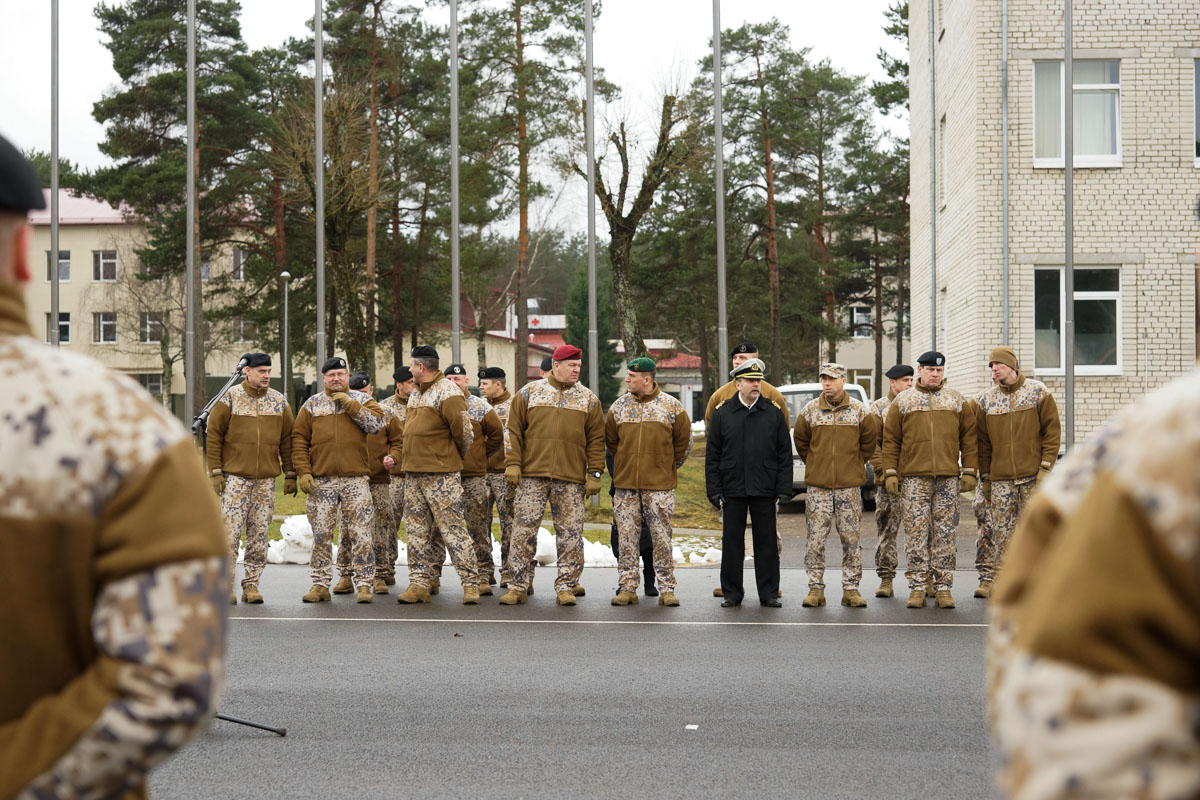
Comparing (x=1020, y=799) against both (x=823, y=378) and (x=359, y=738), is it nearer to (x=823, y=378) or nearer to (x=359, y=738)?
(x=359, y=738)

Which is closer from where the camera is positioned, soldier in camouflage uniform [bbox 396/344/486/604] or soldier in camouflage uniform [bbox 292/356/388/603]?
soldier in camouflage uniform [bbox 396/344/486/604]

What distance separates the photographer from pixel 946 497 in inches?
520

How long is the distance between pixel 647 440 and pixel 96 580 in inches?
453

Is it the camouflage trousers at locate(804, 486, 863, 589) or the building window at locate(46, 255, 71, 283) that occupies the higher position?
the building window at locate(46, 255, 71, 283)

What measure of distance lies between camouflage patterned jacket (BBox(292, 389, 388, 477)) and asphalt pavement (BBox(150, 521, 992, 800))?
66.4 inches

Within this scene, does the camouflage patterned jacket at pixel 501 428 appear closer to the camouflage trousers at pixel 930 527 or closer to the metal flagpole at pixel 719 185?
the camouflage trousers at pixel 930 527

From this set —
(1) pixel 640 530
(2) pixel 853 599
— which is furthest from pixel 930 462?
(1) pixel 640 530

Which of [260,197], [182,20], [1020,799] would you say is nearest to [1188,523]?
[1020,799]

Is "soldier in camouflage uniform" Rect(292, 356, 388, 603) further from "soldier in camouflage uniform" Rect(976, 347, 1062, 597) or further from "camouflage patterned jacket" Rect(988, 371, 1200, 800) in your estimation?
"camouflage patterned jacket" Rect(988, 371, 1200, 800)

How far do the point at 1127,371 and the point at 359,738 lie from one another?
18.8 meters

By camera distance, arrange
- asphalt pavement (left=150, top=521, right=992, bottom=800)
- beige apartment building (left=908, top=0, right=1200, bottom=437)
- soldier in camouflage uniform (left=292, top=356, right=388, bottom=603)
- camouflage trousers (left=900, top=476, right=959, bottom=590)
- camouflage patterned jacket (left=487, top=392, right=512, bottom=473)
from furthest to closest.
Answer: beige apartment building (left=908, top=0, right=1200, bottom=437), camouflage patterned jacket (left=487, top=392, right=512, bottom=473), soldier in camouflage uniform (left=292, top=356, right=388, bottom=603), camouflage trousers (left=900, top=476, right=959, bottom=590), asphalt pavement (left=150, top=521, right=992, bottom=800)

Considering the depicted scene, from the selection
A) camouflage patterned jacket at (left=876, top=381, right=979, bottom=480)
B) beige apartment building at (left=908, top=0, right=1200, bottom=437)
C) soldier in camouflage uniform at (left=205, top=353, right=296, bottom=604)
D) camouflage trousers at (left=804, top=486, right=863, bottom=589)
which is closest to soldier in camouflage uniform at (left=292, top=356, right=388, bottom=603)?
soldier in camouflage uniform at (left=205, top=353, right=296, bottom=604)

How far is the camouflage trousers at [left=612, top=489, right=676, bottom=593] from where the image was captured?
13.2 meters

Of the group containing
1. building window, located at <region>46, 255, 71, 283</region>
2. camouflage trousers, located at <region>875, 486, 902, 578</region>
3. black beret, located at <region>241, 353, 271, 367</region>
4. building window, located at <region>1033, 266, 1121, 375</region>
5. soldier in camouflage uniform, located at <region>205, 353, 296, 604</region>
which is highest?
building window, located at <region>46, 255, 71, 283</region>
